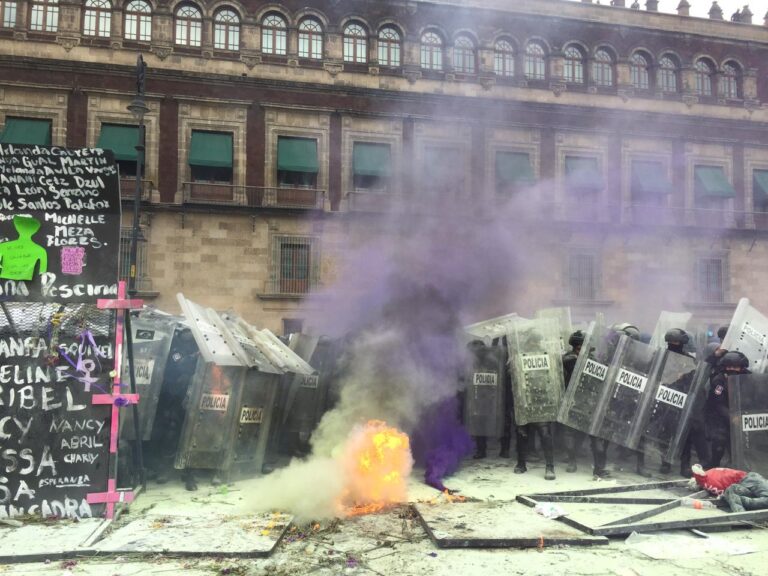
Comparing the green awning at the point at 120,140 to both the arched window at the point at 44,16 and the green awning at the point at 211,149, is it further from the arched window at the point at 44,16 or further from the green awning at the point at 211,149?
the arched window at the point at 44,16

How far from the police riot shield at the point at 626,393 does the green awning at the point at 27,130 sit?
17.6 meters

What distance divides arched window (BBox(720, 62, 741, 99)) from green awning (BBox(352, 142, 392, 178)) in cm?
1299

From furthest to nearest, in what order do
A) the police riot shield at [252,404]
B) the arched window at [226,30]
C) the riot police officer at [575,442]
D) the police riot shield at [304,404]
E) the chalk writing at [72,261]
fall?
the arched window at [226,30], the police riot shield at [304,404], the riot police officer at [575,442], the police riot shield at [252,404], the chalk writing at [72,261]

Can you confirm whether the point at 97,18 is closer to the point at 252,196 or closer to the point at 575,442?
the point at 252,196

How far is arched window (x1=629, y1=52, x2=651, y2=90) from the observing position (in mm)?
21516

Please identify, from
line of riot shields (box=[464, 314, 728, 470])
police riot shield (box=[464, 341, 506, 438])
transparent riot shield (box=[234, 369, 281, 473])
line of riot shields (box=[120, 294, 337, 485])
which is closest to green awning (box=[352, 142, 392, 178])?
police riot shield (box=[464, 341, 506, 438])

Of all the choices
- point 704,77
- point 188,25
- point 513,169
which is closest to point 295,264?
point 513,169

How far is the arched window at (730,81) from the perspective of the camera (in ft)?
72.9

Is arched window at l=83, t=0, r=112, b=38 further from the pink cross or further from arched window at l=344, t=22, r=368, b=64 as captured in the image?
the pink cross

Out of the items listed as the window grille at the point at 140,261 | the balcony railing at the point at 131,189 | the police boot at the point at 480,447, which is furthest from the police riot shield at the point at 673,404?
the balcony railing at the point at 131,189

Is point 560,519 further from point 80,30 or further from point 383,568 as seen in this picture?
point 80,30

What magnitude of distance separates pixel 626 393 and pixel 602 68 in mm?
17657

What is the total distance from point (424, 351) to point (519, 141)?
591 inches

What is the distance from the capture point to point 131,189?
17828 mm
